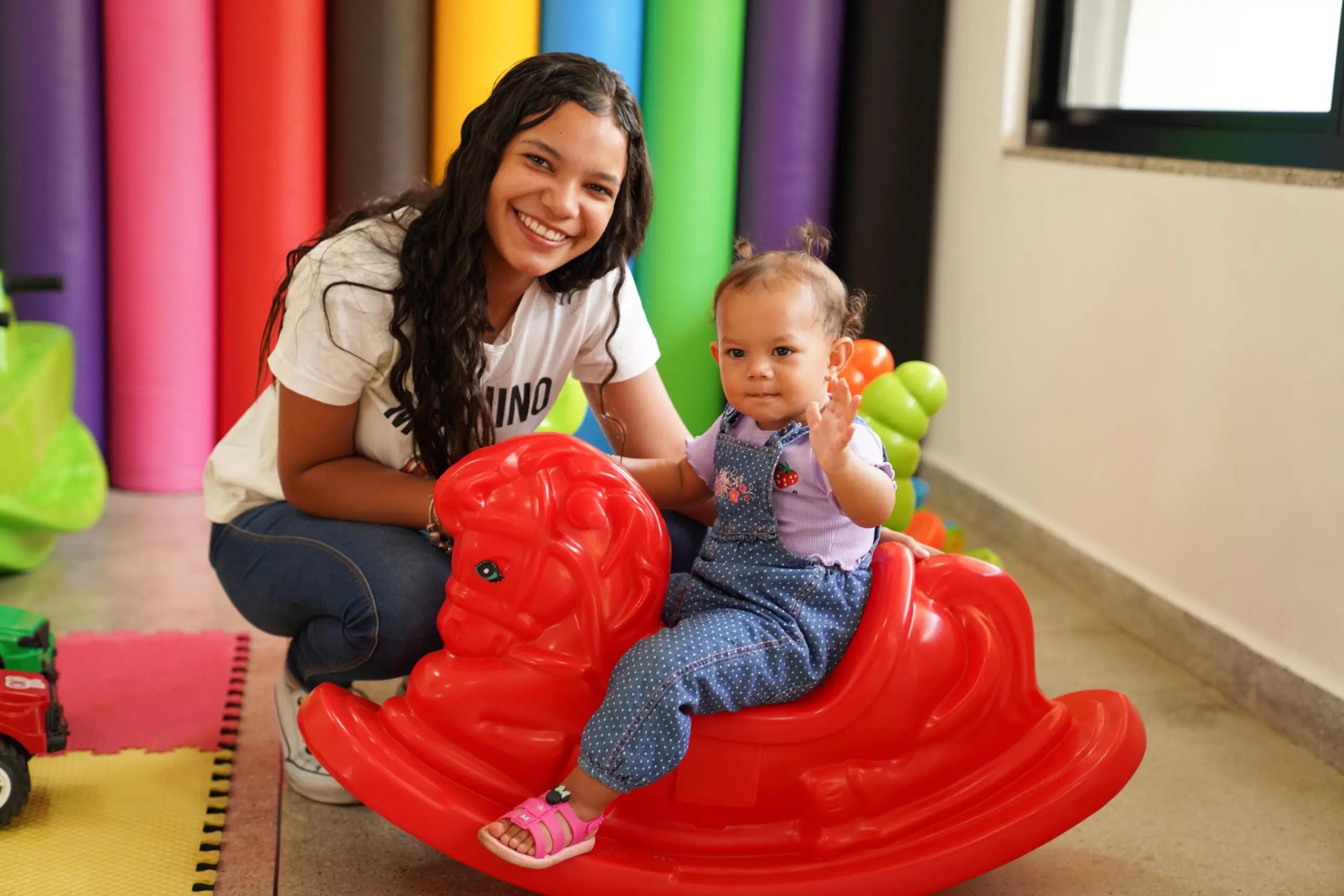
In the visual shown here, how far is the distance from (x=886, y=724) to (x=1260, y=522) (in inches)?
41.1

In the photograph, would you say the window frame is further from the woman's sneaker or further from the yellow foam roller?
the woman's sneaker

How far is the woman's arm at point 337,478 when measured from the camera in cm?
170

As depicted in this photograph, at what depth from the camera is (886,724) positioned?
4.90 feet

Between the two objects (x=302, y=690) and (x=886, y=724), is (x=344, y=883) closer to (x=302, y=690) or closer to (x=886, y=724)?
(x=302, y=690)

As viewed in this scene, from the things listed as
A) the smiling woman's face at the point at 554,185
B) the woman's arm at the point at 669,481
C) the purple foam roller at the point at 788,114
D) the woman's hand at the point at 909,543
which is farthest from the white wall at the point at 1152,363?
the smiling woman's face at the point at 554,185

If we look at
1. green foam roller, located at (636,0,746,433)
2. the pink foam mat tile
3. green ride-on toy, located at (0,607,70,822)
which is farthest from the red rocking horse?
green foam roller, located at (636,0,746,433)

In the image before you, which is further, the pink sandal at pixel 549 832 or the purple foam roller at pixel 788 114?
the purple foam roller at pixel 788 114

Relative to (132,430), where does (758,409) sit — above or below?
above

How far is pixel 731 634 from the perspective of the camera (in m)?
1.43

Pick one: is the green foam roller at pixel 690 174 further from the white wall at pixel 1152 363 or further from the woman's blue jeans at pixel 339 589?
the woman's blue jeans at pixel 339 589

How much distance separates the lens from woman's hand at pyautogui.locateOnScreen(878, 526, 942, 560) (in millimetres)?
1635

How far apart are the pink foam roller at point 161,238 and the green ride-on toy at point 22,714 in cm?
159

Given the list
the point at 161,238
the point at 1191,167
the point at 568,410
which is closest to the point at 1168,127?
the point at 1191,167

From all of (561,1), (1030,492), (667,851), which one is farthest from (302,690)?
(561,1)
